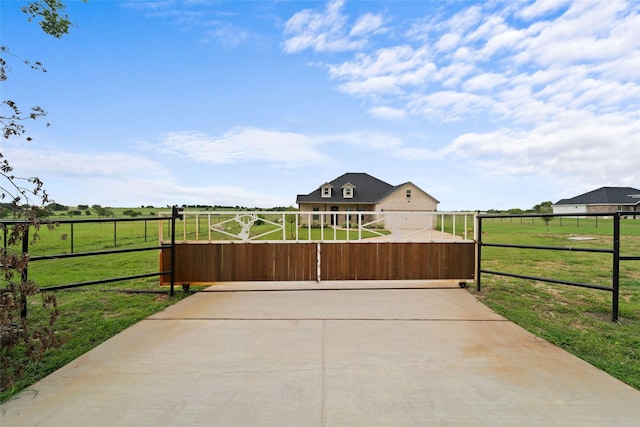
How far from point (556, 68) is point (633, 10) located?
228 cm

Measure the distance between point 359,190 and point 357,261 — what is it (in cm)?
2310

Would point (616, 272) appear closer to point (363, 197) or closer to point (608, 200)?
point (363, 197)

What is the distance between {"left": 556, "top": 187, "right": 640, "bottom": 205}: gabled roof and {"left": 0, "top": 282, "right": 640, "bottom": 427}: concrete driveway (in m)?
52.1

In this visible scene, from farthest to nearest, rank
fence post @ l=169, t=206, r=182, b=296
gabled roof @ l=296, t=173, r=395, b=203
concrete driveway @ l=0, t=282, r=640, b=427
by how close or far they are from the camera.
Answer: gabled roof @ l=296, t=173, r=395, b=203 → fence post @ l=169, t=206, r=182, b=296 → concrete driveway @ l=0, t=282, r=640, b=427

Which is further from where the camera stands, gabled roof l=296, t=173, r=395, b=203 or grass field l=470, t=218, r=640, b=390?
gabled roof l=296, t=173, r=395, b=203

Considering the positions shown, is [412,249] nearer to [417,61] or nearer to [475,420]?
[475,420]

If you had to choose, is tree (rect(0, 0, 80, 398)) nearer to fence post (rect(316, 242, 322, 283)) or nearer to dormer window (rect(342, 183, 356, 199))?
fence post (rect(316, 242, 322, 283))

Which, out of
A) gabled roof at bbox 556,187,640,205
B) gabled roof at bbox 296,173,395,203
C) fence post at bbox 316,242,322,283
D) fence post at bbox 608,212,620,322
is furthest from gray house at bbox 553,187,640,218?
fence post at bbox 316,242,322,283

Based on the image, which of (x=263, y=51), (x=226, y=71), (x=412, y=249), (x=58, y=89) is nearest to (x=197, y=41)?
(x=226, y=71)

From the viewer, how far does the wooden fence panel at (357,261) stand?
4.78 metres

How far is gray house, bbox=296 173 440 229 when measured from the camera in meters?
24.9

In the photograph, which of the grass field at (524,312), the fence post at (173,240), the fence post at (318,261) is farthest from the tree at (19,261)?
the fence post at (318,261)

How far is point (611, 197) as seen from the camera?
39.2m

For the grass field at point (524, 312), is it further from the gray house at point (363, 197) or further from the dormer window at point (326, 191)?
the dormer window at point (326, 191)
